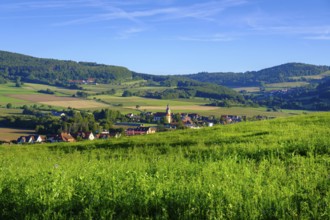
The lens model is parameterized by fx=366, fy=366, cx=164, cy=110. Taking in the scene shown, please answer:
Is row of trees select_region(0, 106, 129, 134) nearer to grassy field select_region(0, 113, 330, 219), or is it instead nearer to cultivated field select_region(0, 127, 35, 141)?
cultivated field select_region(0, 127, 35, 141)

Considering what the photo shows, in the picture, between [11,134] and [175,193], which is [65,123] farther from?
[175,193]

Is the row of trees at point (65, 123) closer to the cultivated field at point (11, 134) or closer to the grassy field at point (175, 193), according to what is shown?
the cultivated field at point (11, 134)

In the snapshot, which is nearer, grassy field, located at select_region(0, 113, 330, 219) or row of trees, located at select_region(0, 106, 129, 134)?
grassy field, located at select_region(0, 113, 330, 219)

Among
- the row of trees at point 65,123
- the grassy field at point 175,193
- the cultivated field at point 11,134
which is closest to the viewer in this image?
the grassy field at point 175,193

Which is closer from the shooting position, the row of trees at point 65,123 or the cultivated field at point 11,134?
the cultivated field at point 11,134

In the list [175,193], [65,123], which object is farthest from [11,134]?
[175,193]

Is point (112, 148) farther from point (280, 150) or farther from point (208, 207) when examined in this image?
point (208, 207)

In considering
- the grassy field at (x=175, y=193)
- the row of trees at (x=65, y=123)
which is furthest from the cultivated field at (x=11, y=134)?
the grassy field at (x=175, y=193)

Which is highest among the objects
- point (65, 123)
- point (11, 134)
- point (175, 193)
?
point (175, 193)

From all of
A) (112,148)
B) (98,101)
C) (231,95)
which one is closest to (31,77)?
(98,101)

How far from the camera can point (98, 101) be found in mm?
121562

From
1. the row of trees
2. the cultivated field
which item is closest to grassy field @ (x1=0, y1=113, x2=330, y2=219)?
the cultivated field

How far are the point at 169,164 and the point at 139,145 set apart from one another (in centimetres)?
Result: 751

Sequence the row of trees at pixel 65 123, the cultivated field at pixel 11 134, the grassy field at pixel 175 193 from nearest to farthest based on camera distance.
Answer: the grassy field at pixel 175 193
the cultivated field at pixel 11 134
the row of trees at pixel 65 123
